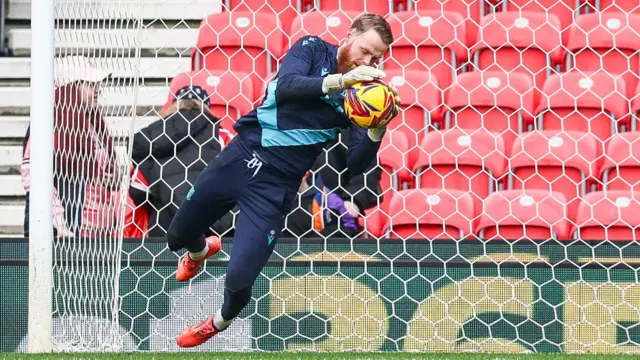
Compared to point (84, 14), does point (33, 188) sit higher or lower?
lower

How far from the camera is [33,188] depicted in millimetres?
4590

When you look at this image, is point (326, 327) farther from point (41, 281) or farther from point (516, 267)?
A: point (41, 281)

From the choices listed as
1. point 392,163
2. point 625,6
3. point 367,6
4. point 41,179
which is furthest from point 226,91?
point 625,6

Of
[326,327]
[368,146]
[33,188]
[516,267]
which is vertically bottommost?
[326,327]

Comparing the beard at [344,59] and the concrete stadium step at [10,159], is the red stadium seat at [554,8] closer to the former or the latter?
the beard at [344,59]

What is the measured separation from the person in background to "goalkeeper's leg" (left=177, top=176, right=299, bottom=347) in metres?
0.92

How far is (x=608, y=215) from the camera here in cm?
599

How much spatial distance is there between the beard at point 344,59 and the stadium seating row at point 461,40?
237cm

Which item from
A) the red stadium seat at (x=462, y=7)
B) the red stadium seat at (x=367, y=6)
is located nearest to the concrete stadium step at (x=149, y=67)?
A: the red stadium seat at (x=367, y=6)

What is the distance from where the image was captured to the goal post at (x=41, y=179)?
4590 millimetres

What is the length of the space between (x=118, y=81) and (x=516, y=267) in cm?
209

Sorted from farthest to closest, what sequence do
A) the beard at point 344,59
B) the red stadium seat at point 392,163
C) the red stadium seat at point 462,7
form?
1. the red stadium seat at point 462,7
2. the red stadium seat at point 392,163
3. the beard at point 344,59

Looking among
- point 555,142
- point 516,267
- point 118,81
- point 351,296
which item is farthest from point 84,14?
point 555,142

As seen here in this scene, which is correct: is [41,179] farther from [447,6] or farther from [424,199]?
A: [447,6]
